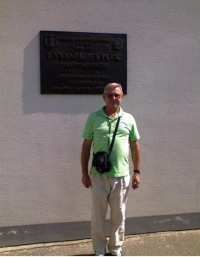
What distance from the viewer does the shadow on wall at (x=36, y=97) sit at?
4465 millimetres

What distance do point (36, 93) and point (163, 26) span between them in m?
1.70

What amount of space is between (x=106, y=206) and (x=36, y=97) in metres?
1.43

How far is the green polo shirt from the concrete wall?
0.65 m

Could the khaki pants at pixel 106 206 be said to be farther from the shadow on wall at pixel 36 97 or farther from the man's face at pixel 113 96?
the shadow on wall at pixel 36 97

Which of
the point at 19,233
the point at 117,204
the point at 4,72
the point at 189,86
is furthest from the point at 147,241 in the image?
the point at 4,72

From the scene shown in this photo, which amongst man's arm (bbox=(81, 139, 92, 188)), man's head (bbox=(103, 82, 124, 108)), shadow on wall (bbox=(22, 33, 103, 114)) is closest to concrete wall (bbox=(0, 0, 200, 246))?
shadow on wall (bbox=(22, 33, 103, 114))

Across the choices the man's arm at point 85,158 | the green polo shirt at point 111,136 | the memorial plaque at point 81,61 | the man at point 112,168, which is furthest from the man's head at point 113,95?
the memorial plaque at point 81,61

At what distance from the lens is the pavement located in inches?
176

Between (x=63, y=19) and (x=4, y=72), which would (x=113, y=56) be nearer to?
(x=63, y=19)

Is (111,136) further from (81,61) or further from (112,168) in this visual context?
(81,61)

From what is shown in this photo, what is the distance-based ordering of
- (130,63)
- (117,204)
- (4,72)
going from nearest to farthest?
(117,204) < (4,72) < (130,63)

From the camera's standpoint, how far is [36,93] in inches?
178

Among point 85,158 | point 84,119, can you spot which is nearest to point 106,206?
point 85,158

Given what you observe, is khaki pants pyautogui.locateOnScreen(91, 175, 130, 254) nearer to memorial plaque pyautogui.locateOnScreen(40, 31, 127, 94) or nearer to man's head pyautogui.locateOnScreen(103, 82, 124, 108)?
man's head pyautogui.locateOnScreen(103, 82, 124, 108)
